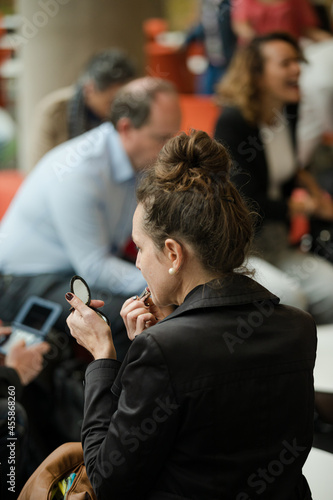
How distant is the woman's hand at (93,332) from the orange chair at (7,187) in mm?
2181

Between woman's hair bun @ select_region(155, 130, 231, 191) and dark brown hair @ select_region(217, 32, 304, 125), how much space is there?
1.93 meters

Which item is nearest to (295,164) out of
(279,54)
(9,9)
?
(279,54)

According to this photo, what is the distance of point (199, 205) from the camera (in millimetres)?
1263

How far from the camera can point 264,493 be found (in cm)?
128

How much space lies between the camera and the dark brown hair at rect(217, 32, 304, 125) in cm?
324

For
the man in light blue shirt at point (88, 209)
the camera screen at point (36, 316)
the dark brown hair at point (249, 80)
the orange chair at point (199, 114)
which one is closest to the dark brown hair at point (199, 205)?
the camera screen at point (36, 316)

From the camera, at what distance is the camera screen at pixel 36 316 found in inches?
88.3

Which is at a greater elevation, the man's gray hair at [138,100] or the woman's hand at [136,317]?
the man's gray hair at [138,100]

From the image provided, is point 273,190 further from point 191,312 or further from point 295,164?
point 191,312

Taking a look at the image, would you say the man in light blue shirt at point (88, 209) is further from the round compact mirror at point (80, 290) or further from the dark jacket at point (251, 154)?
the round compact mirror at point (80, 290)

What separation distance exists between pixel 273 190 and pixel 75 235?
1346mm

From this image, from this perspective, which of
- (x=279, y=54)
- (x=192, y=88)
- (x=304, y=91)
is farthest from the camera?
(x=192, y=88)

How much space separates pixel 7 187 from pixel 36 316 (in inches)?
65.7

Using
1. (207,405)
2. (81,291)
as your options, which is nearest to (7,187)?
(81,291)
